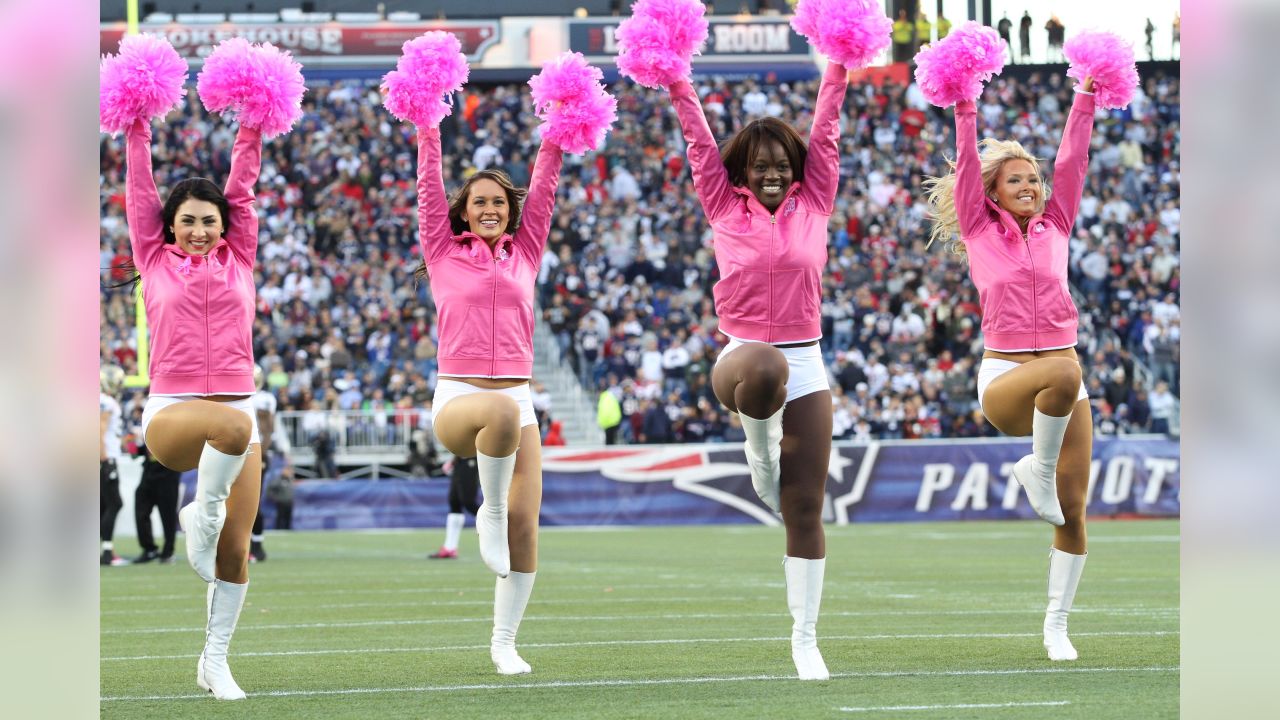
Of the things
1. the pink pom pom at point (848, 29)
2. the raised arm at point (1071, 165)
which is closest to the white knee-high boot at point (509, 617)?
the pink pom pom at point (848, 29)

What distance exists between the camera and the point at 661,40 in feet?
19.1

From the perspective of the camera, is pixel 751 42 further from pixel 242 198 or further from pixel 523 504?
pixel 242 198

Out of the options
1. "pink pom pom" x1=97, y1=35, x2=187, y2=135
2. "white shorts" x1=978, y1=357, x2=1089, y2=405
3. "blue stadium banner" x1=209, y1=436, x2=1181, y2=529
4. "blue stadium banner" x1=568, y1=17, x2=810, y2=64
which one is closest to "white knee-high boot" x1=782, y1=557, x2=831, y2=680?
"white shorts" x1=978, y1=357, x2=1089, y2=405

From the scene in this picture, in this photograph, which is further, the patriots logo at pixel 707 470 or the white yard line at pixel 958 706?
the patriots logo at pixel 707 470

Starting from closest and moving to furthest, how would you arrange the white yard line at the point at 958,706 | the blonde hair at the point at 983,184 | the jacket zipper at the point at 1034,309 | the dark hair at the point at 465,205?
the white yard line at the point at 958,706 < the jacket zipper at the point at 1034,309 < the dark hair at the point at 465,205 < the blonde hair at the point at 983,184

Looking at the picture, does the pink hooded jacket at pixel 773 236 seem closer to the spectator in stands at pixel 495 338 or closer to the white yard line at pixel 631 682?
the spectator in stands at pixel 495 338

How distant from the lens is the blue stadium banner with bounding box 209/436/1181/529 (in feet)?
56.3

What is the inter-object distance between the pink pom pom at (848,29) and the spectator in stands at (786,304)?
0.07 meters

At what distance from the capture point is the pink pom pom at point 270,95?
5.87 m

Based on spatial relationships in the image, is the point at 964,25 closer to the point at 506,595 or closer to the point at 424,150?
the point at 424,150

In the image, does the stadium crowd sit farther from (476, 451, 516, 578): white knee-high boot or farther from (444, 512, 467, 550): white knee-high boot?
(476, 451, 516, 578): white knee-high boot

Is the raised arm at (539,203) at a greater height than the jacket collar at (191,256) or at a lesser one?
greater
